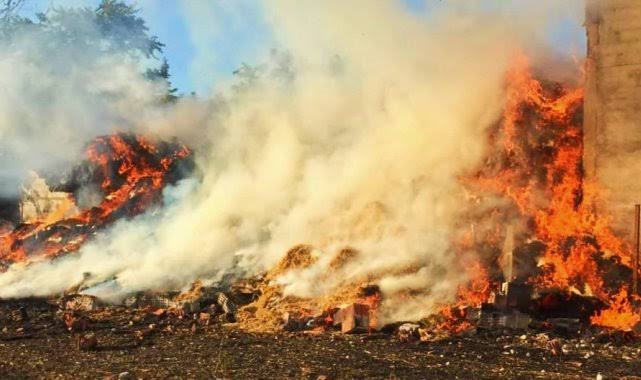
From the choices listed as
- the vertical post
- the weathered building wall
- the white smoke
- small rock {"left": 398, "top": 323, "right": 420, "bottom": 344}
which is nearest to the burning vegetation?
the vertical post

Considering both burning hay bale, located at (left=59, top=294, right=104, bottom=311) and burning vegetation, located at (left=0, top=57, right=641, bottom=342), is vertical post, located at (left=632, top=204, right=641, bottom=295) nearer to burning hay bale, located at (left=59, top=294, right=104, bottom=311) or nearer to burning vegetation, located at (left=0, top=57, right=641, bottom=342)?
burning vegetation, located at (left=0, top=57, right=641, bottom=342)

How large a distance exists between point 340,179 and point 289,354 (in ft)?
22.7

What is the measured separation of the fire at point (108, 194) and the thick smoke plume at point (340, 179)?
1.03 metres

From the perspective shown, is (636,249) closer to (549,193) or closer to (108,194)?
(549,193)

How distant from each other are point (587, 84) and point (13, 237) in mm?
16190

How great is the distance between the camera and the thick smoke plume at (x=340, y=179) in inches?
491

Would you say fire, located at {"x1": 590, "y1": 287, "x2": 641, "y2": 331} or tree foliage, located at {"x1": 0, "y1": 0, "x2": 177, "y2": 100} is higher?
tree foliage, located at {"x1": 0, "y1": 0, "x2": 177, "y2": 100}

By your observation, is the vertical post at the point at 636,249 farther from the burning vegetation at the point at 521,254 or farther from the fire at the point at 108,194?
the fire at the point at 108,194

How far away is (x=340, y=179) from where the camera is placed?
14.8 metres

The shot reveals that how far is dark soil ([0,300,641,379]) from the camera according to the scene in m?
7.45

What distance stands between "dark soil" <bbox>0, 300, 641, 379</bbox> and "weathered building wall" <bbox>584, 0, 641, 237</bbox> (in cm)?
348

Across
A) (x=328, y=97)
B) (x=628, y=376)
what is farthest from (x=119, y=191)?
(x=628, y=376)

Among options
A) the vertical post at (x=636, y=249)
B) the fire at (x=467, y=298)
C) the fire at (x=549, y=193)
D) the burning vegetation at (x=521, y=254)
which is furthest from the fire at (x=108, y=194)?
the vertical post at (x=636, y=249)

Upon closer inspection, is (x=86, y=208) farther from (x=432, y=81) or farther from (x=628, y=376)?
(x=628, y=376)
